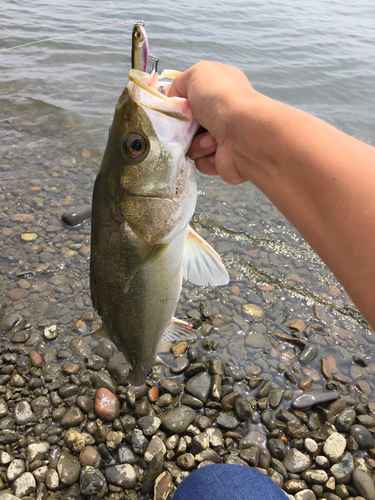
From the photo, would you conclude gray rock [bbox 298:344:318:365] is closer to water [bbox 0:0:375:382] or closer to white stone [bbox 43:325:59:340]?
water [bbox 0:0:375:382]

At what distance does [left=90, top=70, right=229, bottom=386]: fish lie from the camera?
1702 millimetres

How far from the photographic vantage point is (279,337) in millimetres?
3836

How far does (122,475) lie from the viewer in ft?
8.90

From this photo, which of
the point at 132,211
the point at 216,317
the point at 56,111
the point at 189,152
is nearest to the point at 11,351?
the point at 216,317

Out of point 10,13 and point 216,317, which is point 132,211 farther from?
point 10,13

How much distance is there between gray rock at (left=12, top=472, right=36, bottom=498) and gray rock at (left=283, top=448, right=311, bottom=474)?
6.48 feet

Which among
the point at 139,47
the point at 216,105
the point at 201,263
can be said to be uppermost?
the point at 139,47

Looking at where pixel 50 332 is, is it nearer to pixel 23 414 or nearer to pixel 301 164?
pixel 23 414

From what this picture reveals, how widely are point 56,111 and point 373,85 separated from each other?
995 centimetres

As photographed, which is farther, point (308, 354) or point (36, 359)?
point (308, 354)

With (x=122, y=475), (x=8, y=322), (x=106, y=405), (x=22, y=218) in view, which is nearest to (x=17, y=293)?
(x=8, y=322)

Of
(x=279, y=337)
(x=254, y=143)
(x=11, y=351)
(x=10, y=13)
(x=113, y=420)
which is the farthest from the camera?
A: (x=10, y=13)

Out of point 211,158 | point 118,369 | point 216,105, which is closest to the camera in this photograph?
point 216,105

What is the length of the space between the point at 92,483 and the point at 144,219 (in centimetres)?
211
